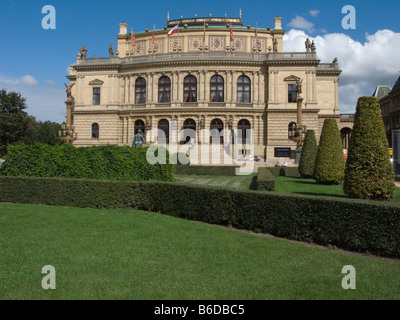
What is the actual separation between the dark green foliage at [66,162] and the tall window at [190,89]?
3295 centimetres

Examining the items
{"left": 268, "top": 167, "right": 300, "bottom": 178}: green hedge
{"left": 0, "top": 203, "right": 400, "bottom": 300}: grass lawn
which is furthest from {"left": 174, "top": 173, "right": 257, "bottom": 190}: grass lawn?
{"left": 0, "top": 203, "right": 400, "bottom": 300}: grass lawn

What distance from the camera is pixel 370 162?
1184cm

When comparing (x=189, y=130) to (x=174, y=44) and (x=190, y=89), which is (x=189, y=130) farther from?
(x=174, y=44)

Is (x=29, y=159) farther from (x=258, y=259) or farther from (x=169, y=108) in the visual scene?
(x=169, y=108)

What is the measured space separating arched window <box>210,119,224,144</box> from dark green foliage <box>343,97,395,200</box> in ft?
115

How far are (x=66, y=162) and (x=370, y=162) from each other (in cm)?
1395

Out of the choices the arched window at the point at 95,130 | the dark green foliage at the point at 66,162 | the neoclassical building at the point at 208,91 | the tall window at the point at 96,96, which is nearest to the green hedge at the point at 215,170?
the neoclassical building at the point at 208,91

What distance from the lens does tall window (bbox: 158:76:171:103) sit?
163ft

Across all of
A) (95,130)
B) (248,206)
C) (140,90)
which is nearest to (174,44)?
(140,90)

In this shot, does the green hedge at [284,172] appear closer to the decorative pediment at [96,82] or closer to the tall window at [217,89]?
the tall window at [217,89]

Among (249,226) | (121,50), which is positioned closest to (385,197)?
(249,226)

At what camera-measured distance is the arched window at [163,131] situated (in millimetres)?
48688

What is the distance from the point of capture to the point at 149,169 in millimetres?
18672
